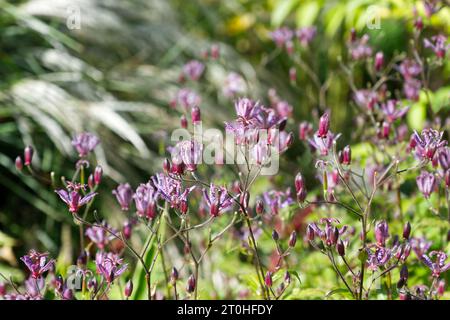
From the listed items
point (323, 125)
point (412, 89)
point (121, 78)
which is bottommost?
point (323, 125)

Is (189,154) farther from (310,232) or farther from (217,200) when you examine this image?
(310,232)

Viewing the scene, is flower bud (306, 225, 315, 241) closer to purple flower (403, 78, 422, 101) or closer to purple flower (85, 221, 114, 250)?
purple flower (85, 221, 114, 250)

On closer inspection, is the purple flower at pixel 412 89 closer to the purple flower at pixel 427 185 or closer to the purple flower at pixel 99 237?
the purple flower at pixel 427 185

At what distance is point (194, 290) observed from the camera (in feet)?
5.81

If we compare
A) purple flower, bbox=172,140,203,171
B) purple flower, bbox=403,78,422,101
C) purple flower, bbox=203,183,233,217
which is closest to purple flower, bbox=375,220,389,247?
purple flower, bbox=203,183,233,217

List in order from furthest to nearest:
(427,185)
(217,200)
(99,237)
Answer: (99,237)
(427,185)
(217,200)

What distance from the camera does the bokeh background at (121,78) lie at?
3555 mm

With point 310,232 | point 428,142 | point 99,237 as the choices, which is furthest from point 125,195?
point 428,142

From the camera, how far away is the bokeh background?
140 inches

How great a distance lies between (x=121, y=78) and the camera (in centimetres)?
414

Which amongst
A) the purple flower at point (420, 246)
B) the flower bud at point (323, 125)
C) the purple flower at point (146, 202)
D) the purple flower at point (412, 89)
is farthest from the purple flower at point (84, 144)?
the purple flower at point (412, 89)

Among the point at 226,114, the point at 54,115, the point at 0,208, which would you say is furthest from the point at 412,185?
the point at 0,208

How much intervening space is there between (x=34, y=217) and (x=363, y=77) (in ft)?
8.51

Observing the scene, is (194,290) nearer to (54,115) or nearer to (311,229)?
(311,229)
